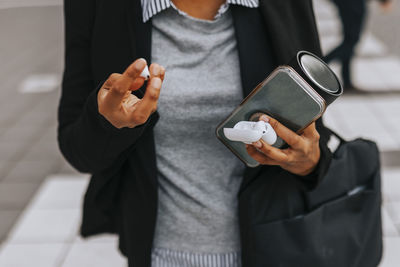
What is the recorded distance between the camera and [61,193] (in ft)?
10.4

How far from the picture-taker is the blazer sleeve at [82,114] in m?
0.89

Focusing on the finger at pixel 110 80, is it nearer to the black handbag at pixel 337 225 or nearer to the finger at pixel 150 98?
the finger at pixel 150 98

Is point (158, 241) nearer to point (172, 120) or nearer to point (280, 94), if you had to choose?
point (172, 120)

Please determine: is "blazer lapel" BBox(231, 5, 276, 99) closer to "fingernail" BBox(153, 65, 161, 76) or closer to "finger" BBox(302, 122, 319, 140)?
"finger" BBox(302, 122, 319, 140)

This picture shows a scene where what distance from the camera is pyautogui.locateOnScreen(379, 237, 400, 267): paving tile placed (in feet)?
7.95

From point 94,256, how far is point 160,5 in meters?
1.95

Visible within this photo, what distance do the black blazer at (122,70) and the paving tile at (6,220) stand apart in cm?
200

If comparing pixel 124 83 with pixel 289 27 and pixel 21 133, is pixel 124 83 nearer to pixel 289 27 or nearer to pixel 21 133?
pixel 289 27

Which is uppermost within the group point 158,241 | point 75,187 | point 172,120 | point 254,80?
point 254,80

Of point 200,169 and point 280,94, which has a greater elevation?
point 280,94

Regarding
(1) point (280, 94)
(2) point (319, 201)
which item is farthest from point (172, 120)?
(2) point (319, 201)

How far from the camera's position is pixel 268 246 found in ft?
3.19

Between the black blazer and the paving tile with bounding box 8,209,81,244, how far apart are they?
1836 mm

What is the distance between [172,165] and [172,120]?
103 mm
